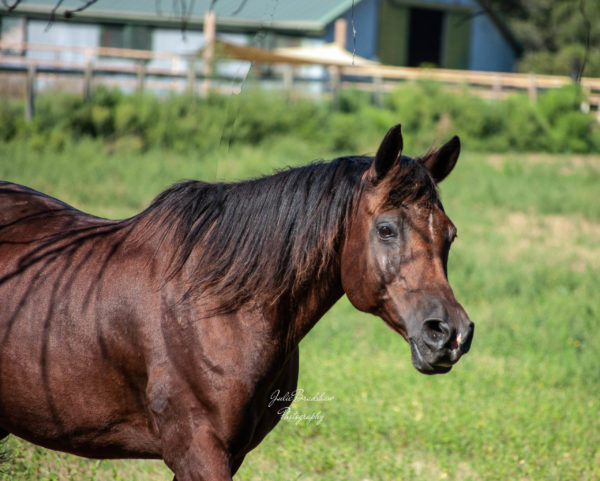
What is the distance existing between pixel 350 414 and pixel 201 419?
3.04m

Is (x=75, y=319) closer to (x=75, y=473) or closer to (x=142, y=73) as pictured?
(x=75, y=473)

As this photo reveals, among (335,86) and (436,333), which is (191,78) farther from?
(436,333)

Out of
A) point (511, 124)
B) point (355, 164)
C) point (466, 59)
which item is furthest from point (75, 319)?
point (466, 59)

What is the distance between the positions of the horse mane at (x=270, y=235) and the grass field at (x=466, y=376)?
158 cm

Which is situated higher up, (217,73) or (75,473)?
(217,73)

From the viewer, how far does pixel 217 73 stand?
17766 mm

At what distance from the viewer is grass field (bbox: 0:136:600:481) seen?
446 cm

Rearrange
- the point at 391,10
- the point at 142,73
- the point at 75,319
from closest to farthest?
the point at 75,319
the point at 142,73
the point at 391,10

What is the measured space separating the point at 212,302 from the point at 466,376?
4391 mm

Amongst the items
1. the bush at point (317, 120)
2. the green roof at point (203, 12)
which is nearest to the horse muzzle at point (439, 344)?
the bush at point (317, 120)

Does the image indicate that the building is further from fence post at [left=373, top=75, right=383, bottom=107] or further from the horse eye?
the horse eye

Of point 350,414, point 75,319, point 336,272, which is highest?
point 336,272

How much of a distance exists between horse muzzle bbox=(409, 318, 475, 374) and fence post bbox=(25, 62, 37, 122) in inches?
574

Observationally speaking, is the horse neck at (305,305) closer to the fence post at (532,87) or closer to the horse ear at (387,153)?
the horse ear at (387,153)
